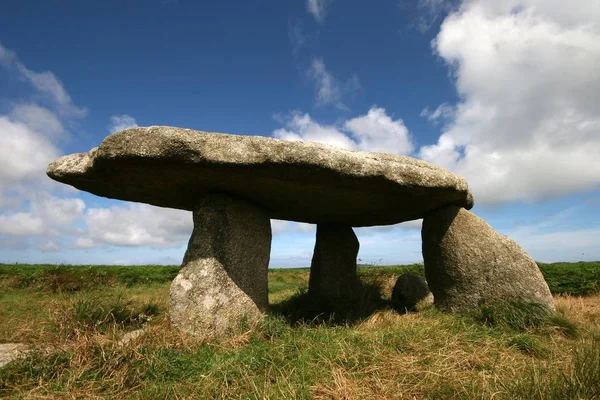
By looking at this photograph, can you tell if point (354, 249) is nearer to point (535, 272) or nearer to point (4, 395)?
point (535, 272)

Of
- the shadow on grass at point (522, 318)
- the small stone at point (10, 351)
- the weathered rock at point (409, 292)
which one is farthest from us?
the weathered rock at point (409, 292)

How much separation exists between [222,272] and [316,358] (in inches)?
92.0

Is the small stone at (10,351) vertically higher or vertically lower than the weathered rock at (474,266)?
lower

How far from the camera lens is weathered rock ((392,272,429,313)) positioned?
8625 millimetres

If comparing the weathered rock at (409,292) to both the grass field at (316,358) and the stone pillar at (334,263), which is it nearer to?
the stone pillar at (334,263)

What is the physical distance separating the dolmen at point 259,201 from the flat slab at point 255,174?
16 millimetres

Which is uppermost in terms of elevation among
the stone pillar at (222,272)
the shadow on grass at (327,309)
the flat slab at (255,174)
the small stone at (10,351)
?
the flat slab at (255,174)

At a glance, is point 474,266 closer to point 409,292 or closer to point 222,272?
point 409,292

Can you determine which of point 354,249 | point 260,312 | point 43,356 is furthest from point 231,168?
point 354,249

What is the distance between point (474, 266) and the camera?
22.7ft

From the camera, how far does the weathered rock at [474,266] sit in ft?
22.0

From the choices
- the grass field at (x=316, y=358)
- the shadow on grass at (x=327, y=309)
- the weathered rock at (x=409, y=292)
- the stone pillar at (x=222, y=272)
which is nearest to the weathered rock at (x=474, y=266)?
the grass field at (x=316, y=358)

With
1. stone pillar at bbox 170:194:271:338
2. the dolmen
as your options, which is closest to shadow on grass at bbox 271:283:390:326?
stone pillar at bbox 170:194:271:338

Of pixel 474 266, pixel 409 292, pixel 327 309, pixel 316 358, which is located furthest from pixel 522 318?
pixel 316 358
